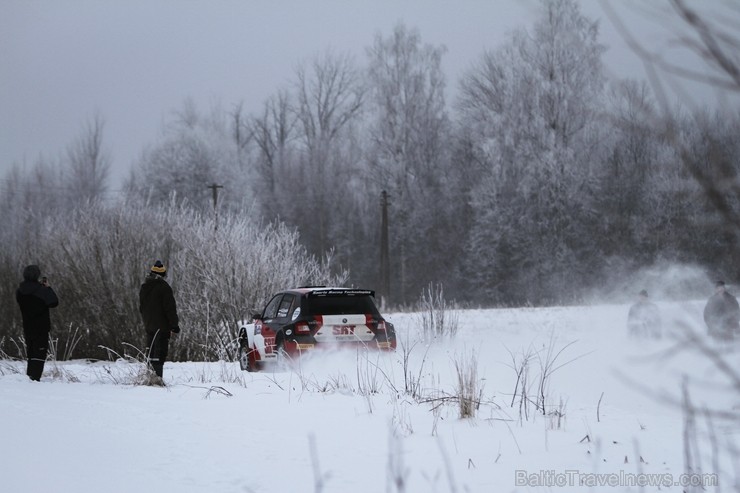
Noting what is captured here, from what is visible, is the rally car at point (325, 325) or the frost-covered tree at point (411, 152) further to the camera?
the frost-covered tree at point (411, 152)

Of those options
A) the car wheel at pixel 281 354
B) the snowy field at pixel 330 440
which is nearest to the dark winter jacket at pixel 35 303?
the snowy field at pixel 330 440

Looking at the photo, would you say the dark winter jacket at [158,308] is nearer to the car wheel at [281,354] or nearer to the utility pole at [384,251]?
the car wheel at [281,354]

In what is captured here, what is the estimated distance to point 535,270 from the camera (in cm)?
4375

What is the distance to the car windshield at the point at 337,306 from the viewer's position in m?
13.0

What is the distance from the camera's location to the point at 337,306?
1307 cm

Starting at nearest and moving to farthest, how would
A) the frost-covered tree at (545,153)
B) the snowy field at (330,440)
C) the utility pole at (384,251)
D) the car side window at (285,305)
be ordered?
the snowy field at (330,440)
the car side window at (285,305)
the frost-covered tree at (545,153)
the utility pole at (384,251)

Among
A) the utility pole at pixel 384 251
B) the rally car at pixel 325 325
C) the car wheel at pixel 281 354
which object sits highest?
the utility pole at pixel 384 251

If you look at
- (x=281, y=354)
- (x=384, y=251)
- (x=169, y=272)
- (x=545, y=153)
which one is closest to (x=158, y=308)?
(x=281, y=354)

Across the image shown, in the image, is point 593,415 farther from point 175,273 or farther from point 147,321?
point 175,273

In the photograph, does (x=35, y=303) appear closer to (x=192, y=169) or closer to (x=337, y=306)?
(x=337, y=306)

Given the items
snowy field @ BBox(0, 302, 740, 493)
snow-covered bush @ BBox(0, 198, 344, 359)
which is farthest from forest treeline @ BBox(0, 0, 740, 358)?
snowy field @ BBox(0, 302, 740, 493)

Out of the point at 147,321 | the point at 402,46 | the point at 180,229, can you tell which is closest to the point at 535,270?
the point at 402,46

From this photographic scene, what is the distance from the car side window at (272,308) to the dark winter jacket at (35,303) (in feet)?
11.2

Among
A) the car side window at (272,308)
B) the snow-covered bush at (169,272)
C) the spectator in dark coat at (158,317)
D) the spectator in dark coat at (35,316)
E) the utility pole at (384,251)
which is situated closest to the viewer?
the spectator in dark coat at (158,317)
